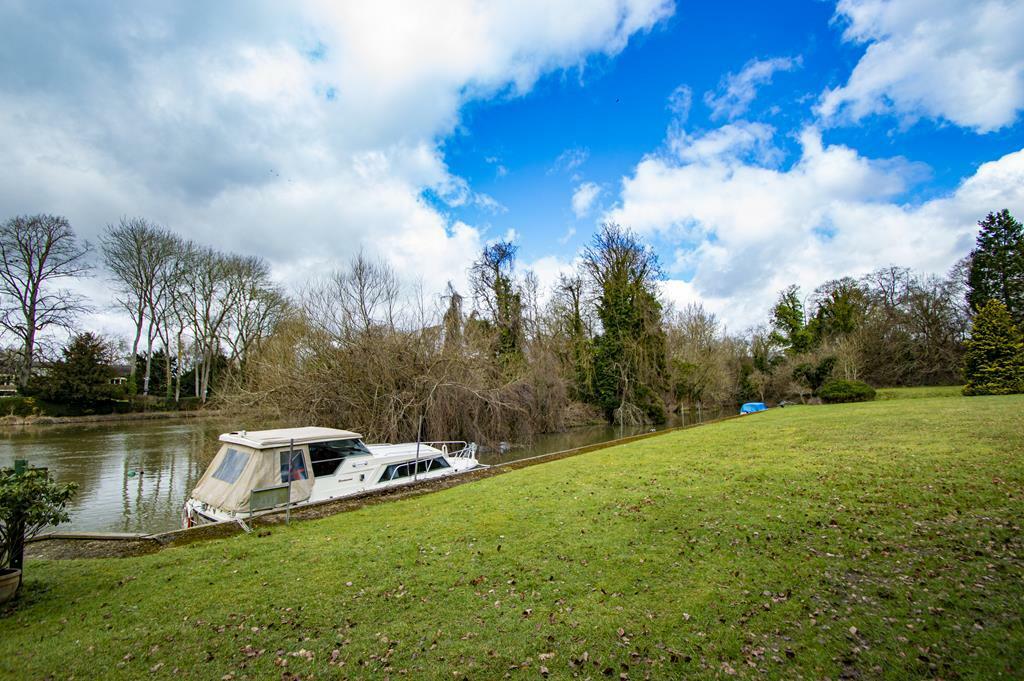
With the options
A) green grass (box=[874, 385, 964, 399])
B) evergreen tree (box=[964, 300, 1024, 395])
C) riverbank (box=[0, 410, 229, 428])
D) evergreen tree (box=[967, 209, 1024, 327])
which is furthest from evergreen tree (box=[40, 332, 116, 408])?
evergreen tree (box=[967, 209, 1024, 327])

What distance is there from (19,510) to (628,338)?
1232 inches

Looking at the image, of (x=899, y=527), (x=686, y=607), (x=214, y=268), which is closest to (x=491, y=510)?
(x=686, y=607)

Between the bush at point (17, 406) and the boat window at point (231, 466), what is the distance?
34.5 metres

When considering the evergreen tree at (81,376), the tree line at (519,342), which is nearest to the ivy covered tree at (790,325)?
the tree line at (519,342)

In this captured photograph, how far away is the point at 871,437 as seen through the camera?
11.0m

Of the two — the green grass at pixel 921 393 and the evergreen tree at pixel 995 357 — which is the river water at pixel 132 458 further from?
the evergreen tree at pixel 995 357

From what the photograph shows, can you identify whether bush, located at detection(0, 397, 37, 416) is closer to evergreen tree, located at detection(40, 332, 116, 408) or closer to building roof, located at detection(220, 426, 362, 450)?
evergreen tree, located at detection(40, 332, 116, 408)

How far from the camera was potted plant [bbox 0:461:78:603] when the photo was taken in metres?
4.57

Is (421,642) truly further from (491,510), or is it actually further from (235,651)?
(491,510)

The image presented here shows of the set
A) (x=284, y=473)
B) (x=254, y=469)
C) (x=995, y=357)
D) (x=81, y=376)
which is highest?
(x=81, y=376)

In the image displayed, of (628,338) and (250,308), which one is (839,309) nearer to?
(628,338)

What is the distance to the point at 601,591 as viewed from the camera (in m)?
4.85

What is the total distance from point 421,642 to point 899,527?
5.99 meters

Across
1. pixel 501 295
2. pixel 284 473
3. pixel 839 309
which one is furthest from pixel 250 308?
pixel 839 309
